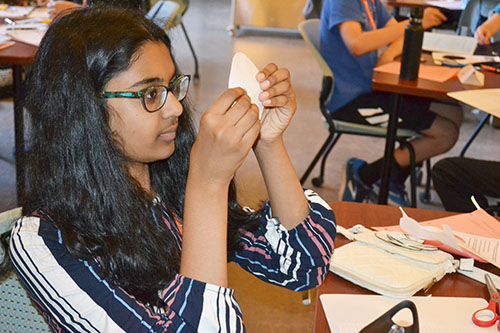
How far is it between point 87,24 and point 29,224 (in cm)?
34

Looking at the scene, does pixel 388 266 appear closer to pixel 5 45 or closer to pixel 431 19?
pixel 5 45

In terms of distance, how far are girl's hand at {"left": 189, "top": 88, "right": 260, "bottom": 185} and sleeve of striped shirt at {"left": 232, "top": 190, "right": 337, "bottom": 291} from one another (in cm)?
31

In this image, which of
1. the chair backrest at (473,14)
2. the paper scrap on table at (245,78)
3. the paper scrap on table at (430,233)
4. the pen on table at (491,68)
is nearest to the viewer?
the paper scrap on table at (245,78)

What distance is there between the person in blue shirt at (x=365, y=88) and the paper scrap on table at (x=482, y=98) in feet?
2.12

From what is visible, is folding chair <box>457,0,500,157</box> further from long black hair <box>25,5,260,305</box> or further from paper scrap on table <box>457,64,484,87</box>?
long black hair <box>25,5,260,305</box>

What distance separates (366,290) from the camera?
44.5 inches

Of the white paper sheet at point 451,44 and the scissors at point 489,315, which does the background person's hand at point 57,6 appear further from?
the scissors at point 489,315

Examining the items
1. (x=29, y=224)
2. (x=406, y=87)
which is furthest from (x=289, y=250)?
(x=406, y=87)

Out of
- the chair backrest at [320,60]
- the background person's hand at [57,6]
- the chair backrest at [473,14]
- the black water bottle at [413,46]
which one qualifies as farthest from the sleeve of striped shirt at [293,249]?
the chair backrest at [473,14]

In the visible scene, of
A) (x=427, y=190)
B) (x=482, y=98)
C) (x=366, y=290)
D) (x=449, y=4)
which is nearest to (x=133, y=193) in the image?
(x=366, y=290)

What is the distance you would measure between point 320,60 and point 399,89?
58 centimetres

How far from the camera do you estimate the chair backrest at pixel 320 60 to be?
284 centimetres

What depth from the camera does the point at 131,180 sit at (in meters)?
1.07

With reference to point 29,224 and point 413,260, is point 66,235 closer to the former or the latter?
point 29,224
